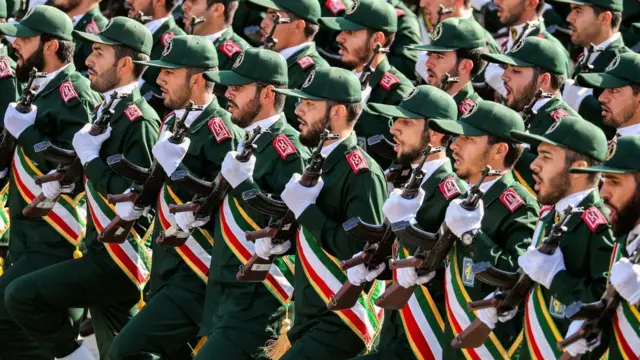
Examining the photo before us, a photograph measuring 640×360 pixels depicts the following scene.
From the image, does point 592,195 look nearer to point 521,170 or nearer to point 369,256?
point 369,256

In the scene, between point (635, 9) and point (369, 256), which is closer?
point (369, 256)

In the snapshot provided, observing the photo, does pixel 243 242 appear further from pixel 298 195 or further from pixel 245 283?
pixel 298 195

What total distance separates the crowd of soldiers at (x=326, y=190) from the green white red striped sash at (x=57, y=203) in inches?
0.8

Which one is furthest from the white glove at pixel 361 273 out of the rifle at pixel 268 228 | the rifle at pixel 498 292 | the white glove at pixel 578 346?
the white glove at pixel 578 346

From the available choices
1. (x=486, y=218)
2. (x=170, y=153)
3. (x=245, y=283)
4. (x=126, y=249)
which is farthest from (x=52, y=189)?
(x=486, y=218)

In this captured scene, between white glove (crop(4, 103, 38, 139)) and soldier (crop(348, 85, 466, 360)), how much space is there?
315cm

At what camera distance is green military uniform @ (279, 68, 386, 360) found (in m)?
9.98

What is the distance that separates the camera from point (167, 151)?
35.4ft

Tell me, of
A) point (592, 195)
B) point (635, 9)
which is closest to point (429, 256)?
point (592, 195)

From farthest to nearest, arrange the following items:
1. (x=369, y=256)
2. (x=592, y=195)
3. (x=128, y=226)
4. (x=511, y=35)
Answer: (x=511, y=35)
(x=128, y=226)
(x=369, y=256)
(x=592, y=195)

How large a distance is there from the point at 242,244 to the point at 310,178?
2.88 ft

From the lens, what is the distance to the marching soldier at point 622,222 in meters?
8.28

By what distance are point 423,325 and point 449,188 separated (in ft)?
2.64

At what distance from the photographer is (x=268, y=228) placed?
10289 mm
